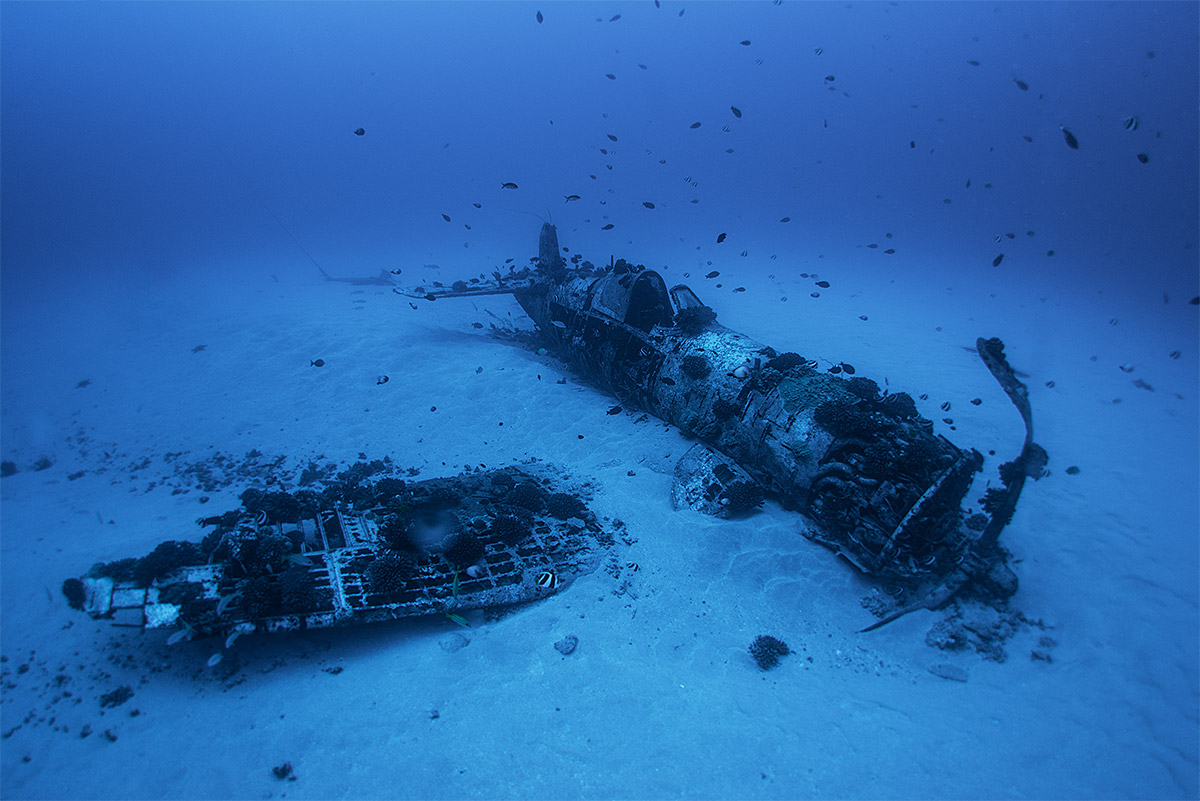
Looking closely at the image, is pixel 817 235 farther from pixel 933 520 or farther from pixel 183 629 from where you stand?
pixel 183 629

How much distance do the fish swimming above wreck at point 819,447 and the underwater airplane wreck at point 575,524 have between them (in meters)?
0.03

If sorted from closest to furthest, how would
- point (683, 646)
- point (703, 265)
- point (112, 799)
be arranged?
point (112, 799) → point (683, 646) → point (703, 265)

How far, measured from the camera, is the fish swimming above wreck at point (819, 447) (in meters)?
6.39

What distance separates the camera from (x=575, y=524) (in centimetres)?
791

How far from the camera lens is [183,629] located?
202 inches

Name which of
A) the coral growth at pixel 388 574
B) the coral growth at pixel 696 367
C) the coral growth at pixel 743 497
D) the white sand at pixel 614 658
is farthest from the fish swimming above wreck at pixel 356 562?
the coral growth at pixel 696 367

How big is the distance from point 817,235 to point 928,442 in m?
55.6

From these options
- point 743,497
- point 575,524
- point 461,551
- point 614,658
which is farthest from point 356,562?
point 743,497

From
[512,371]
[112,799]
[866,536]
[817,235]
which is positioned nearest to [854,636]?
[866,536]

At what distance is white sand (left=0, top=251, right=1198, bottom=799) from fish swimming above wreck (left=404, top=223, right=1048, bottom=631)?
1.83ft

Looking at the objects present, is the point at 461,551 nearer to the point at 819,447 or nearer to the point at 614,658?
the point at 614,658

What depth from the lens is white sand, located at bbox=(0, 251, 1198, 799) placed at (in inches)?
174

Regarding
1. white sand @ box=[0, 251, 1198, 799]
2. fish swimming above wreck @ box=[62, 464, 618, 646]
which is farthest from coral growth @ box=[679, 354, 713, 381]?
fish swimming above wreck @ box=[62, 464, 618, 646]

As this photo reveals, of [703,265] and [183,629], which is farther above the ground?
[703,265]
